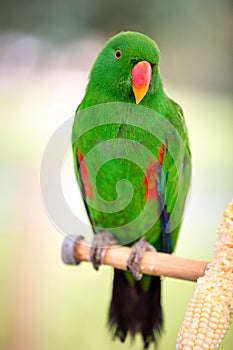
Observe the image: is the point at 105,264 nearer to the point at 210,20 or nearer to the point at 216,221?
the point at 216,221

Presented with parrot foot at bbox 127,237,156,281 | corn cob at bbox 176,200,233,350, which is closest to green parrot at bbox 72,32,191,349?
parrot foot at bbox 127,237,156,281

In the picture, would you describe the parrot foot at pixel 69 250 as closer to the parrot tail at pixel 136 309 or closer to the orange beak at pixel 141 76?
the parrot tail at pixel 136 309

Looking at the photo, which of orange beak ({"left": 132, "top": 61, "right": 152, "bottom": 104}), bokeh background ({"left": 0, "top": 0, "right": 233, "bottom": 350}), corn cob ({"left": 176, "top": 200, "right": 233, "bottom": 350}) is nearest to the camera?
corn cob ({"left": 176, "top": 200, "right": 233, "bottom": 350})

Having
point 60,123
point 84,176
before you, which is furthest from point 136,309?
point 60,123

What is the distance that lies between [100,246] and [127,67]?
30 centimetres

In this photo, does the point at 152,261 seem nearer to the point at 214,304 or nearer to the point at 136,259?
the point at 136,259

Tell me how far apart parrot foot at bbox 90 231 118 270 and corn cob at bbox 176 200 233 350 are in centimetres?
21

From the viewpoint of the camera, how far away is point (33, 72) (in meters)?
0.89

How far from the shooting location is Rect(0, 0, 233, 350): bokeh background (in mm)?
863

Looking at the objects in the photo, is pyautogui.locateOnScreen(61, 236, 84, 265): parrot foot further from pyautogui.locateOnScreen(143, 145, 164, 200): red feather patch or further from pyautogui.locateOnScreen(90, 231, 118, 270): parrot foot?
pyautogui.locateOnScreen(143, 145, 164, 200): red feather patch

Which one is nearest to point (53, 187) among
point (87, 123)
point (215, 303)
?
point (87, 123)

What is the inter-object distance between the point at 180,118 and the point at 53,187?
0.25m

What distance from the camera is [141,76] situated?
0.75m

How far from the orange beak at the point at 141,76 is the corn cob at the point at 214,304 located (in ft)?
0.81
